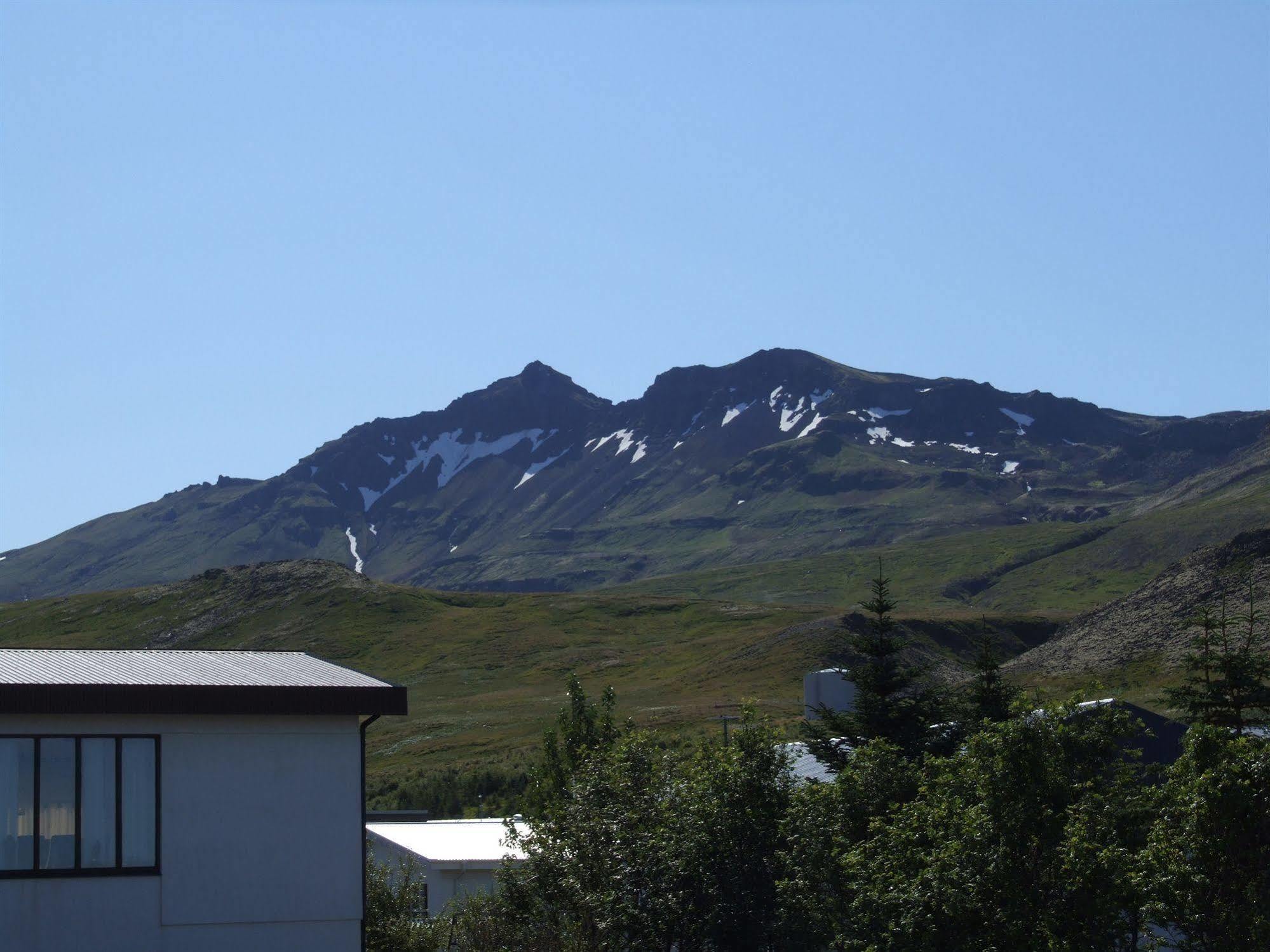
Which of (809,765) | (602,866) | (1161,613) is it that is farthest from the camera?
(1161,613)

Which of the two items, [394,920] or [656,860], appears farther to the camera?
[394,920]

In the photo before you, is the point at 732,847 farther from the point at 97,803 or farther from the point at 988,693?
the point at 988,693

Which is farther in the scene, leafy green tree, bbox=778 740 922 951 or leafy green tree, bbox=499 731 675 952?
leafy green tree, bbox=499 731 675 952

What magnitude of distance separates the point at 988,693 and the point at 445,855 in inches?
574

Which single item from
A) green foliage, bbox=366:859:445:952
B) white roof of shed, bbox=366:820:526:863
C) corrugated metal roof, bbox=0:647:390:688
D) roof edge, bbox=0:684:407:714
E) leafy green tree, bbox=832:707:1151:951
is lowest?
white roof of shed, bbox=366:820:526:863

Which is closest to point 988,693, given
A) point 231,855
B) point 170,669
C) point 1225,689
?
point 1225,689

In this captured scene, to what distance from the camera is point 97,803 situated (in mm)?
20625

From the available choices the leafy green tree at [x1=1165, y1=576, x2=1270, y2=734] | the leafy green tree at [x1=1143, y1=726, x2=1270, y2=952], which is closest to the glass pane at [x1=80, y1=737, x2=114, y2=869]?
the leafy green tree at [x1=1143, y1=726, x2=1270, y2=952]

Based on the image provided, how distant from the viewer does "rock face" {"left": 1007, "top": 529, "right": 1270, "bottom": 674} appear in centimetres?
9850

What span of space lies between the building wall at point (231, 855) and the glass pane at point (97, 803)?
8.6 inches

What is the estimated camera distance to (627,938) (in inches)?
899

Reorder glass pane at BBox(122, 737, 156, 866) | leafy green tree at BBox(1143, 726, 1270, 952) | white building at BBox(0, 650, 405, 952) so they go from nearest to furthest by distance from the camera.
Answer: leafy green tree at BBox(1143, 726, 1270, 952), white building at BBox(0, 650, 405, 952), glass pane at BBox(122, 737, 156, 866)

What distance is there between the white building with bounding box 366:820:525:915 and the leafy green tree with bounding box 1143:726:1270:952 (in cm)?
1982

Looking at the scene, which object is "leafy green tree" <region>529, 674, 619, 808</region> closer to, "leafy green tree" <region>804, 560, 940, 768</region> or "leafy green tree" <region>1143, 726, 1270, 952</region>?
"leafy green tree" <region>804, 560, 940, 768</region>
